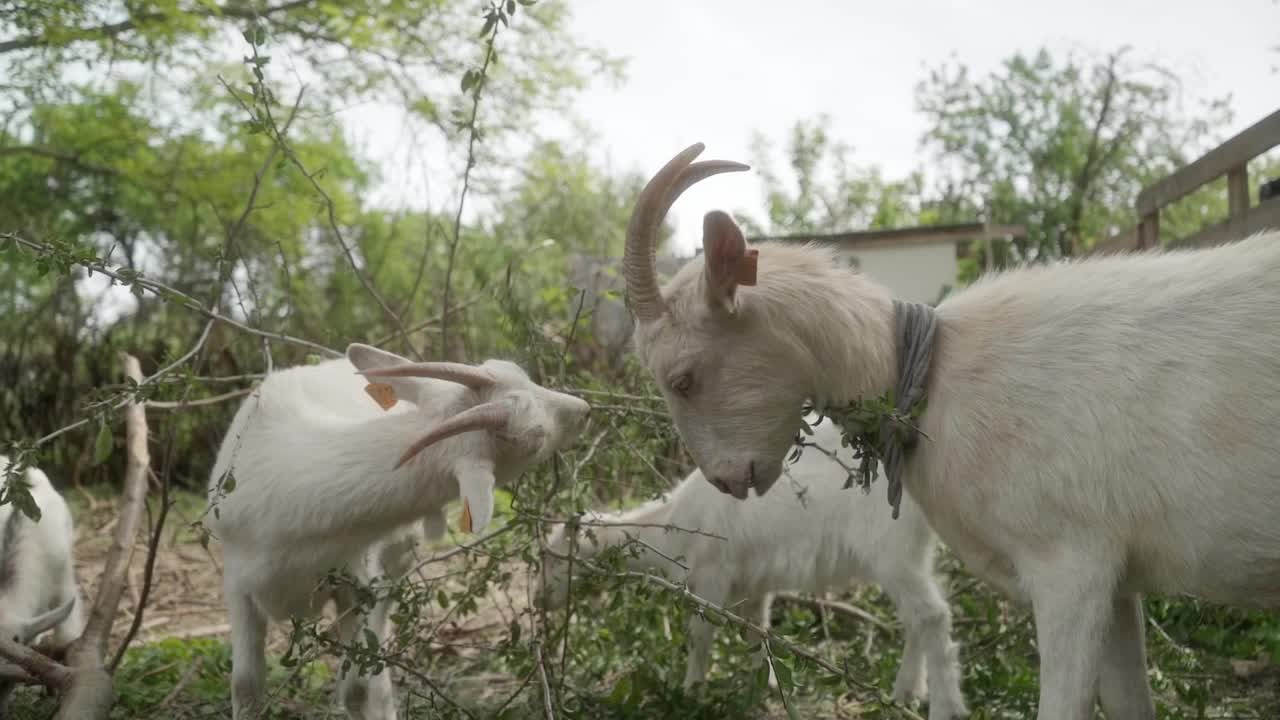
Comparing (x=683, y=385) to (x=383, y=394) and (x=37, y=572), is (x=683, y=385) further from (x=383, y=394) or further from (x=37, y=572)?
(x=37, y=572)

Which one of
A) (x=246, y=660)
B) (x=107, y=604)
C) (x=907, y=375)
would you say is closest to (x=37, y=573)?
(x=107, y=604)

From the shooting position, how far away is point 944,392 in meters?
2.75

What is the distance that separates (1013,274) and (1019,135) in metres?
18.7

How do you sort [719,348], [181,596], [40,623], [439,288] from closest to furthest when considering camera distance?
1. [719,348]
2. [40,623]
3. [181,596]
4. [439,288]

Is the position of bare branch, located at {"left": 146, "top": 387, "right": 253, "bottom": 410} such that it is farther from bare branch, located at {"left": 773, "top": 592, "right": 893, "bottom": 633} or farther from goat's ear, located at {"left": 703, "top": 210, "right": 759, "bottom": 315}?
bare branch, located at {"left": 773, "top": 592, "right": 893, "bottom": 633}

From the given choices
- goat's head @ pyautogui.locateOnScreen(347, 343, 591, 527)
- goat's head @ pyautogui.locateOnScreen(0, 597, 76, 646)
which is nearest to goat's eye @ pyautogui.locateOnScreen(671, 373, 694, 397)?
goat's head @ pyautogui.locateOnScreen(347, 343, 591, 527)

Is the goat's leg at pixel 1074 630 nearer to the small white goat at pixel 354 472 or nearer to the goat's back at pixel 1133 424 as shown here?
the goat's back at pixel 1133 424

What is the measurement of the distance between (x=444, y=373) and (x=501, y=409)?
0.20 metres

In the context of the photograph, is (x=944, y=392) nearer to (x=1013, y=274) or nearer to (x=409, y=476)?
(x=1013, y=274)

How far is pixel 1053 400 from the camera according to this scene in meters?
2.58

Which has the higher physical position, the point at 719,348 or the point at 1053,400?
the point at 719,348

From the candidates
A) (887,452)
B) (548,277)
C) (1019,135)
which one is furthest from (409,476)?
(1019,135)

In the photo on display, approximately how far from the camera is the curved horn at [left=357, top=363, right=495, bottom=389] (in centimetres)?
298

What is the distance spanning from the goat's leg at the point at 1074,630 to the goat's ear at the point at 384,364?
191 centimetres
